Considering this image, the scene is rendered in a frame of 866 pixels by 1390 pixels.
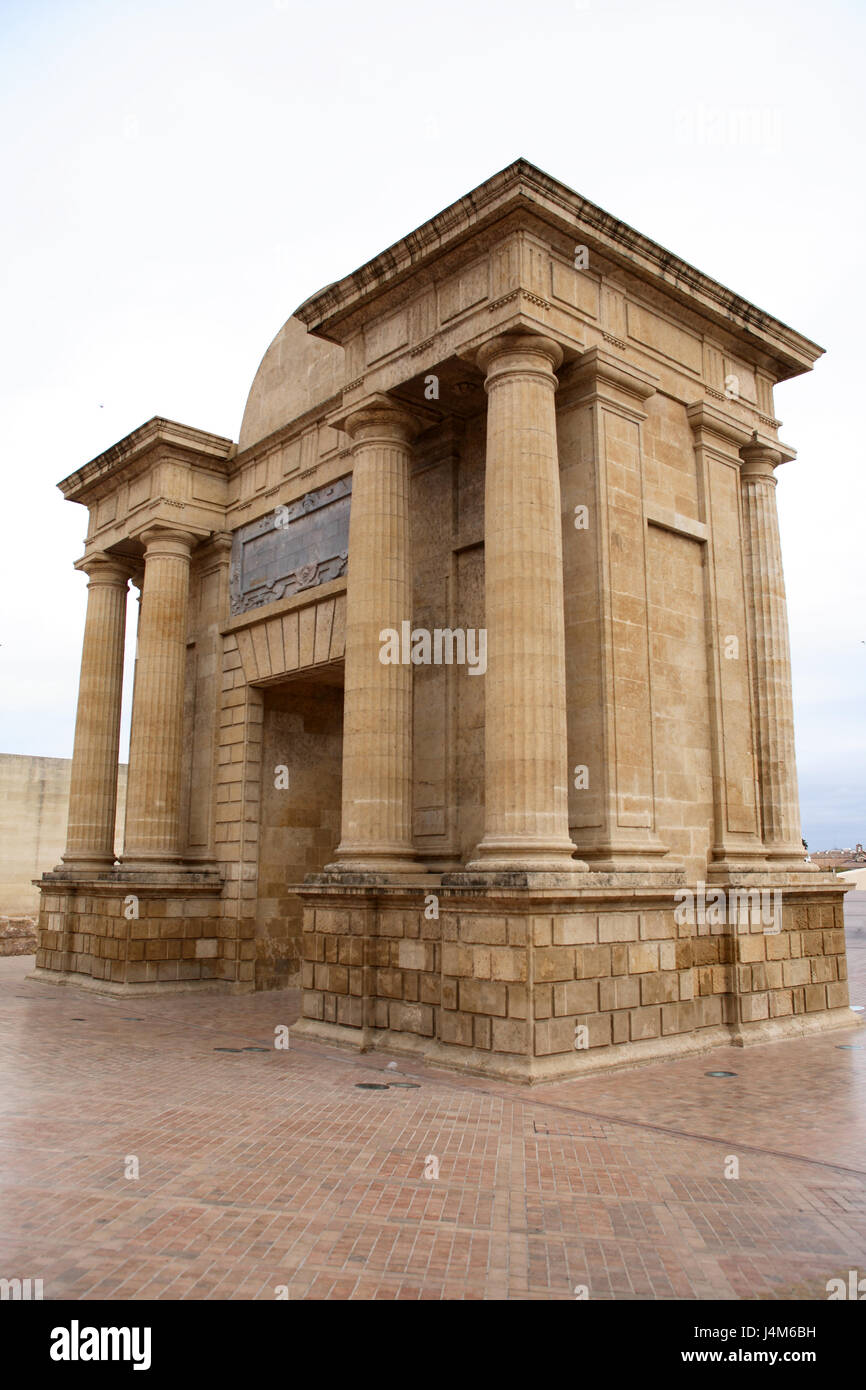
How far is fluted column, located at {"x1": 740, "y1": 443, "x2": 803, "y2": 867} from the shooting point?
51.5ft

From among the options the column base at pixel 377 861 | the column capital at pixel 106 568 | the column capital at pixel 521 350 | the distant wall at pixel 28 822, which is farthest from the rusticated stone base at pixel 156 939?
the distant wall at pixel 28 822

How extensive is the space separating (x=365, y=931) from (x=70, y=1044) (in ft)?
13.0

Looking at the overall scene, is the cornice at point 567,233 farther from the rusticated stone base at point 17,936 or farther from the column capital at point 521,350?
the rusticated stone base at point 17,936

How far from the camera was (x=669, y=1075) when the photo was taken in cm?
1116

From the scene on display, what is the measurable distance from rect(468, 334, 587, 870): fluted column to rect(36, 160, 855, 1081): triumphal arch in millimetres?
37

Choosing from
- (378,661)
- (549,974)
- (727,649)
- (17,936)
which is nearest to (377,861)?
(378,661)

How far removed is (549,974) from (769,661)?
725 cm

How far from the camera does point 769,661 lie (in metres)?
15.9

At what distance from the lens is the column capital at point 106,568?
22.6 metres

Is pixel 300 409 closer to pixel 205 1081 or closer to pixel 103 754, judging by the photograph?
pixel 103 754

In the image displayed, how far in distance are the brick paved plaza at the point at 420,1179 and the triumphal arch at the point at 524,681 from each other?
4.26 ft

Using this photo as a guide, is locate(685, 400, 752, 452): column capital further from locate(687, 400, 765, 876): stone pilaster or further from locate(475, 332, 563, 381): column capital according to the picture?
locate(475, 332, 563, 381): column capital

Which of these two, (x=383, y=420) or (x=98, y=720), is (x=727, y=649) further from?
(x=98, y=720)
